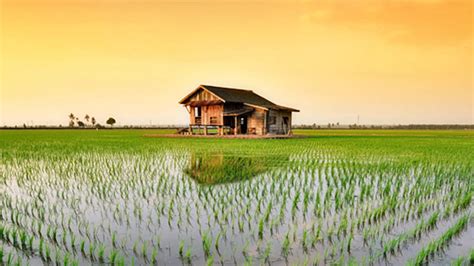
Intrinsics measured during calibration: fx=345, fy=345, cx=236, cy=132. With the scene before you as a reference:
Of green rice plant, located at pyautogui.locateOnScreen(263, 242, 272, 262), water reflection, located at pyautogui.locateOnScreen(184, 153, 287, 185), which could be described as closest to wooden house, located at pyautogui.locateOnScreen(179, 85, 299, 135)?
water reflection, located at pyautogui.locateOnScreen(184, 153, 287, 185)

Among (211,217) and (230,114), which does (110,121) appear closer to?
(230,114)

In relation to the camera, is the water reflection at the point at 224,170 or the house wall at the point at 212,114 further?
the house wall at the point at 212,114

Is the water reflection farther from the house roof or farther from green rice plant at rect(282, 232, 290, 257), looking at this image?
the house roof

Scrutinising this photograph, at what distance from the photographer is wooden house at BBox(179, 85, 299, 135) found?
3412 cm

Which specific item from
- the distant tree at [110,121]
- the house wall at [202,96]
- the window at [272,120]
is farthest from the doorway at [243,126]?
the distant tree at [110,121]

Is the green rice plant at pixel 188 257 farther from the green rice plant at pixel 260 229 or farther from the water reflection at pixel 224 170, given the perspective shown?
the water reflection at pixel 224 170

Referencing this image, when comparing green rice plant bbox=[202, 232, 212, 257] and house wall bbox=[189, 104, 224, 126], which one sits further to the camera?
house wall bbox=[189, 104, 224, 126]

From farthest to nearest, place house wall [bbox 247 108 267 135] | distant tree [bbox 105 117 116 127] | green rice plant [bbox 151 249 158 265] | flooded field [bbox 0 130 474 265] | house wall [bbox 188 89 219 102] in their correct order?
distant tree [bbox 105 117 116 127]
house wall [bbox 188 89 219 102]
house wall [bbox 247 108 267 135]
flooded field [bbox 0 130 474 265]
green rice plant [bbox 151 249 158 265]

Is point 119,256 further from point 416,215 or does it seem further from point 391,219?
point 416,215

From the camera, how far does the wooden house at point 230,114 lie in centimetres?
3412

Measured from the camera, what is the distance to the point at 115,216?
245 inches

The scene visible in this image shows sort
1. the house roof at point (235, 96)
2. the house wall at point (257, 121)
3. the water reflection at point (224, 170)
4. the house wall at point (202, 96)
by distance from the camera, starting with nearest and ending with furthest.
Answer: the water reflection at point (224, 170) → the house wall at point (257, 121) → the house roof at point (235, 96) → the house wall at point (202, 96)

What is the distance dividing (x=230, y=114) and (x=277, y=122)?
18.4ft

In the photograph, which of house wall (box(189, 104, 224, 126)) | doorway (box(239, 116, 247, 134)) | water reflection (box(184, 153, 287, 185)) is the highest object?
house wall (box(189, 104, 224, 126))
